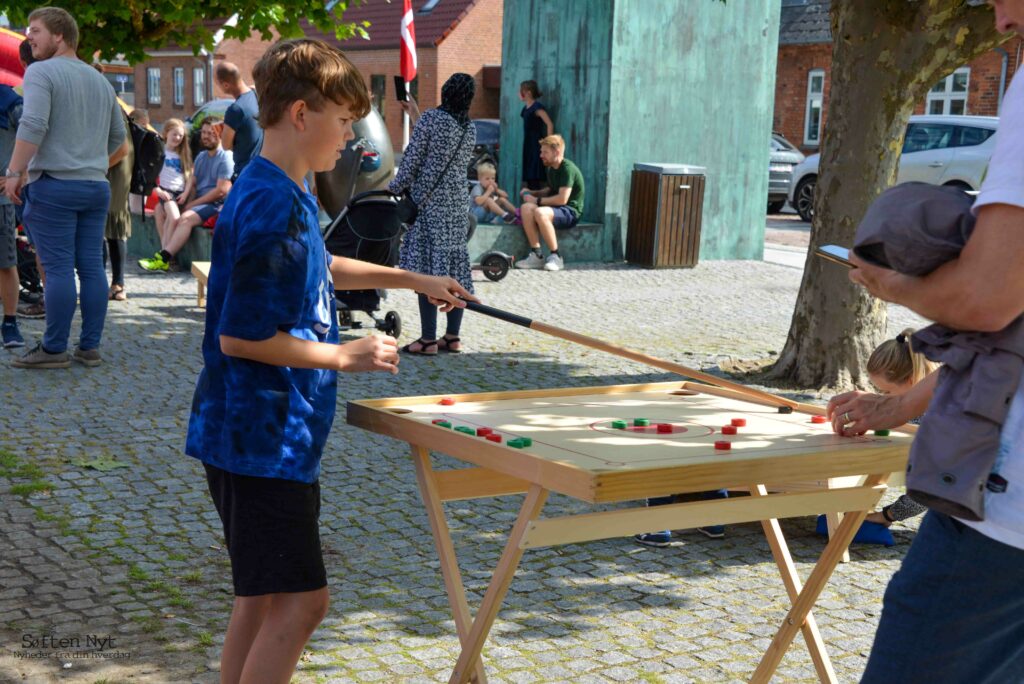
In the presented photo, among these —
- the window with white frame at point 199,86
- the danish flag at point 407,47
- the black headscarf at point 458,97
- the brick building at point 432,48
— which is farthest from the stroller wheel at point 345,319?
the window with white frame at point 199,86

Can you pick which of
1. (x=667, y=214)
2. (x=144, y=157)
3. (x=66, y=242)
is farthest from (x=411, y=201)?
(x=667, y=214)

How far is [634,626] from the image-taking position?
4.37 m

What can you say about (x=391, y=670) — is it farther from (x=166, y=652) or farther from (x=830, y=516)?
(x=830, y=516)

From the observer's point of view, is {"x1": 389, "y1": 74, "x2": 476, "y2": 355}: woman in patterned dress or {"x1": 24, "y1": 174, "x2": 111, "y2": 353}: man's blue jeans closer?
{"x1": 24, "y1": 174, "x2": 111, "y2": 353}: man's blue jeans

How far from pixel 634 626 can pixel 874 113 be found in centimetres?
484

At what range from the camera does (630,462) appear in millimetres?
2752

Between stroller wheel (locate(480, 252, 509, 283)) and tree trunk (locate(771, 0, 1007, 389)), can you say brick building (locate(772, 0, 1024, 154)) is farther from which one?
tree trunk (locate(771, 0, 1007, 389))

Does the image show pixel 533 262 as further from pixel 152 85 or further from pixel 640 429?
pixel 152 85

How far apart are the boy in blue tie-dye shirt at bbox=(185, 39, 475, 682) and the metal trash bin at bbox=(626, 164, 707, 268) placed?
479 inches

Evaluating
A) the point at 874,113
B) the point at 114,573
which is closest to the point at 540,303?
the point at 874,113

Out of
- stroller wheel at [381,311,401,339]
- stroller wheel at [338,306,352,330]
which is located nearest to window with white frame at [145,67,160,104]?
stroller wheel at [338,306,352,330]

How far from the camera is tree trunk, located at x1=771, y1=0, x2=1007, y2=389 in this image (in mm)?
7973

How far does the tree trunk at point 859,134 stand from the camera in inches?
314

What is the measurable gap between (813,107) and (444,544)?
33.4 m
